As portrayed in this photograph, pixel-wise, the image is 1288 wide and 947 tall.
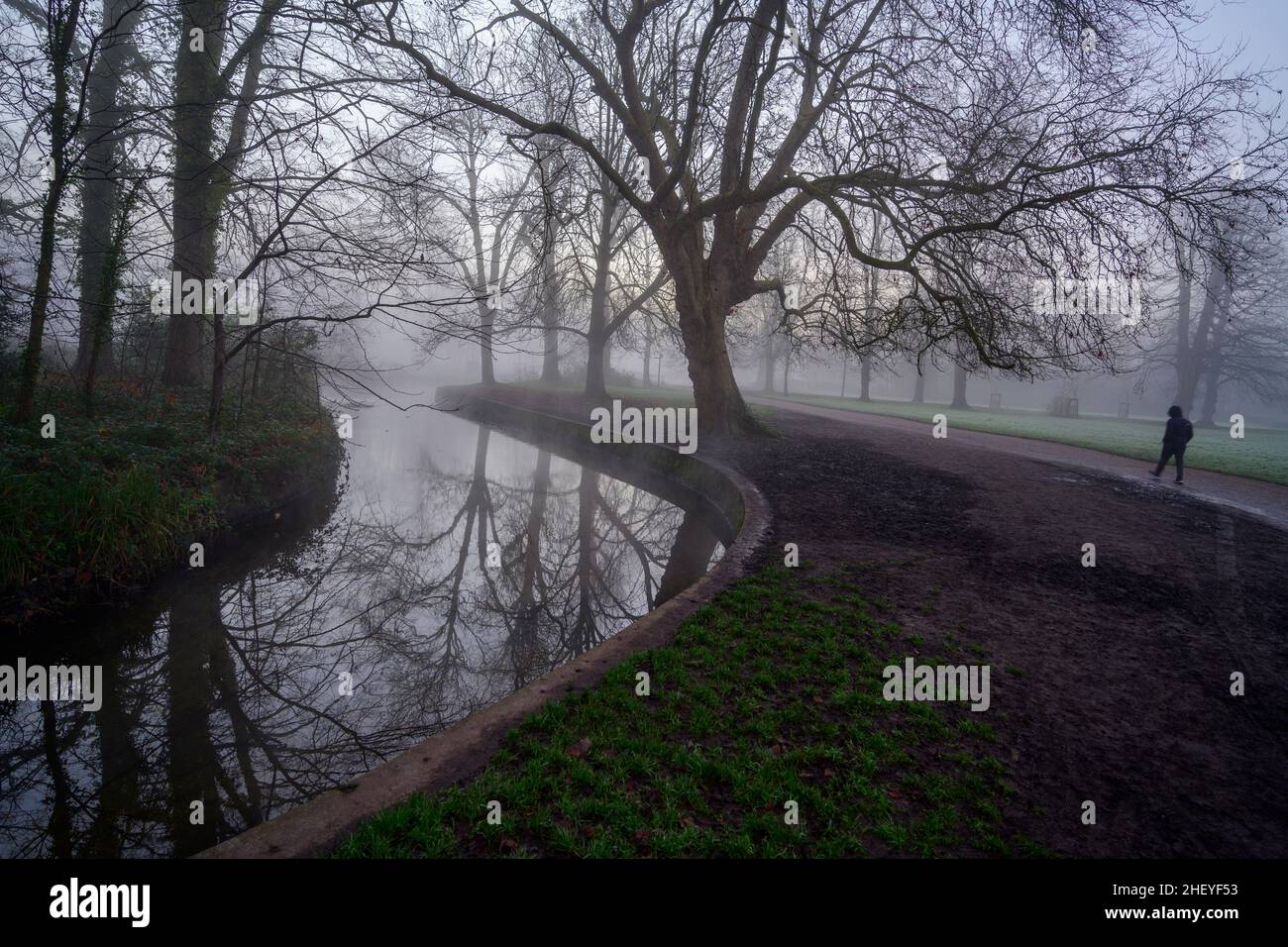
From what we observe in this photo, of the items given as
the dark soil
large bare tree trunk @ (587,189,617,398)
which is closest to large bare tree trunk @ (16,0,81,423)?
the dark soil

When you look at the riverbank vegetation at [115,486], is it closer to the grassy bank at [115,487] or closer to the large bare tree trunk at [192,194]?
the grassy bank at [115,487]

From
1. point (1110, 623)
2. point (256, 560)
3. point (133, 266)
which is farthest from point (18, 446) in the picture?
point (1110, 623)

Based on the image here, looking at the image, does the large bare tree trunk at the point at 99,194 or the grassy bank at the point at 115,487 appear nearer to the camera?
the grassy bank at the point at 115,487

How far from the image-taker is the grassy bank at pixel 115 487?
5148 millimetres

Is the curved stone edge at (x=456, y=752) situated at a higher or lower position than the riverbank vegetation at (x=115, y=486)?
lower

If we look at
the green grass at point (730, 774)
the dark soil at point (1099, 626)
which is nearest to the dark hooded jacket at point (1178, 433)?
the dark soil at point (1099, 626)

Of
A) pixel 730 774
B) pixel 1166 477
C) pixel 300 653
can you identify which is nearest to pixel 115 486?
pixel 300 653

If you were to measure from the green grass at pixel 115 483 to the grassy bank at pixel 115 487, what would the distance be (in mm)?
11

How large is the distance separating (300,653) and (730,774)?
4.37m

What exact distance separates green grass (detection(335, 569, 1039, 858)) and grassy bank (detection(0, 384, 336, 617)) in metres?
5.05

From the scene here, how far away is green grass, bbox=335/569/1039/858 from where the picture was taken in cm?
247

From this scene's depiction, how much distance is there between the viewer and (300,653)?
5.36m

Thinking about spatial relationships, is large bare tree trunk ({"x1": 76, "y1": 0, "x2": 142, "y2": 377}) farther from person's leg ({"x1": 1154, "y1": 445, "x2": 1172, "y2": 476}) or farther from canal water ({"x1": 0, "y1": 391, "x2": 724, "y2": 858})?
person's leg ({"x1": 1154, "y1": 445, "x2": 1172, "y2": 476})

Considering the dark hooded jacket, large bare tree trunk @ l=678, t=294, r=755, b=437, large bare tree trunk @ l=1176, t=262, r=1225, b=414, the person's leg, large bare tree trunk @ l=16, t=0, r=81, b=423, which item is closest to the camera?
large bare tree trunk @ l=16, t=0, r=81, b=423
